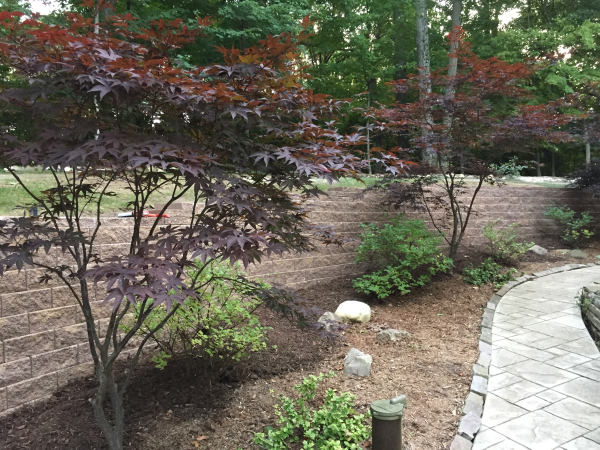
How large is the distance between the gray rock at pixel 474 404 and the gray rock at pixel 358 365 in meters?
0.76

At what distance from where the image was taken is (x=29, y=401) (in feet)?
9.42

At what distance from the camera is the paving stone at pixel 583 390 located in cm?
301

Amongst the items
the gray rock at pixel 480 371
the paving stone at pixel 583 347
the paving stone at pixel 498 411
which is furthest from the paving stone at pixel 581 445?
the paving stone at pixel 583 347

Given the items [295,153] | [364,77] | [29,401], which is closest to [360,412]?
[295,153]

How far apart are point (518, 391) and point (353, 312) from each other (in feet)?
5.85

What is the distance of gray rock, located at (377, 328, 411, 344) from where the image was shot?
13.3 ft

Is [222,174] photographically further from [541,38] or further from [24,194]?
[541,38]

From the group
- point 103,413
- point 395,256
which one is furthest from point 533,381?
point 103,413

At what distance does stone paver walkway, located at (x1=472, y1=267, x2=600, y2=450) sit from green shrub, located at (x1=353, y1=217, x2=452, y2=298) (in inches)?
43.2

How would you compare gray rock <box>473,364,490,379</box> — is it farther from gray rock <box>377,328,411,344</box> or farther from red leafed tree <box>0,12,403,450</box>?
red leafed tree <box>0,12,403,450</box>

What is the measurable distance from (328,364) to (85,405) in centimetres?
185

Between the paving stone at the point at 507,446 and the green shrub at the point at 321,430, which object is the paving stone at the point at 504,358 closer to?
the paving stone at the point at 507,446

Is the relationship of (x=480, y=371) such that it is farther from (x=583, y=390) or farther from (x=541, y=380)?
(x=583, y=390)

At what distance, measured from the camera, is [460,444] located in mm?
2502
